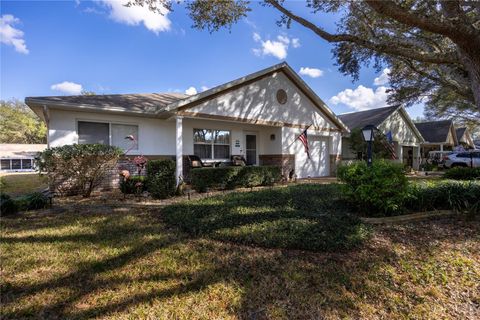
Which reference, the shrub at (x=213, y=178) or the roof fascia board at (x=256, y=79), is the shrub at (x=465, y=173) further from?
the shrub at (x=213, y=178)

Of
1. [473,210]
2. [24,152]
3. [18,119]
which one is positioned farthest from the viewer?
[18,119]

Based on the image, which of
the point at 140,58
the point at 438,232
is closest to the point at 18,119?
the point at 140,58

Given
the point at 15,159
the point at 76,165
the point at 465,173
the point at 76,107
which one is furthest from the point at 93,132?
the point at 15,159

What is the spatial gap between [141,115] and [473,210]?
1059 centimetres

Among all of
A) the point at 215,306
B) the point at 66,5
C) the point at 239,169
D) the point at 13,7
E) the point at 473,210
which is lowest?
the point at 215,306

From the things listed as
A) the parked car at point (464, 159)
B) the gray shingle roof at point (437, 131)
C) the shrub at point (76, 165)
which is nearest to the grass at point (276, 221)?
the shrub at point (76, 165)

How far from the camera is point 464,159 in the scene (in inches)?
848

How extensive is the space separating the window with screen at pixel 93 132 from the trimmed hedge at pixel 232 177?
391cm

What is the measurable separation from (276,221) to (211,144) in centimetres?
803

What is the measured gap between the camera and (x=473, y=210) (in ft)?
17.6

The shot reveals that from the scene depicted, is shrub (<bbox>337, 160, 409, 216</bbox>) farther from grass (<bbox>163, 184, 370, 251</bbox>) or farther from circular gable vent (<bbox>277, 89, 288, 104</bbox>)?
circular gable vent (<bbox>277, 89, 288, 104</bbox>)

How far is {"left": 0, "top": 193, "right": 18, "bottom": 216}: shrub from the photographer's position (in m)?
5.49

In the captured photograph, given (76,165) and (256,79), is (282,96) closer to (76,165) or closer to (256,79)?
(256,79)

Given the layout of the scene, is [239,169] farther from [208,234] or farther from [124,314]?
[124,314]
